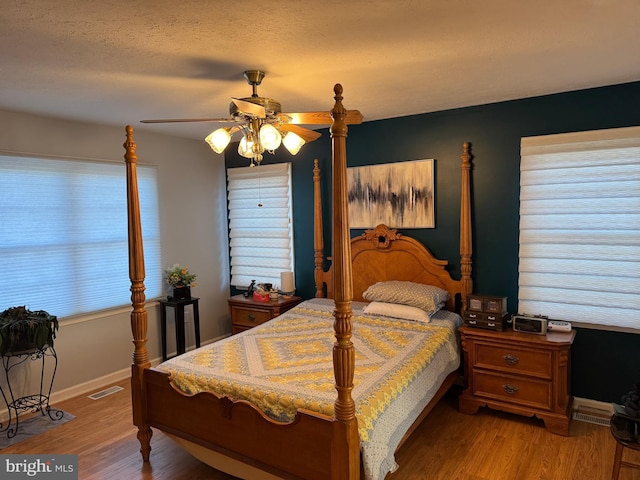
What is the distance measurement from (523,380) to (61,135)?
164 inches

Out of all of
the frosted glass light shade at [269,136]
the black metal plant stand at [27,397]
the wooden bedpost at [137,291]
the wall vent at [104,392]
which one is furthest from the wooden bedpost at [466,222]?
the black metal plant stand at [27,397]

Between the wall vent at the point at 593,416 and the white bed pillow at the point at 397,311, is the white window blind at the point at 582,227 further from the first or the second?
the white bed pillow at the point at 397,311

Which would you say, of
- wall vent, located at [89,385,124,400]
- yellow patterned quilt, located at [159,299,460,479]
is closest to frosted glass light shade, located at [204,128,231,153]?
yellow patterned quilt, located at [159,299,460,479]

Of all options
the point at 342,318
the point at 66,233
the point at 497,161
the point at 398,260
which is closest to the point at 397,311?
the point at 398,260

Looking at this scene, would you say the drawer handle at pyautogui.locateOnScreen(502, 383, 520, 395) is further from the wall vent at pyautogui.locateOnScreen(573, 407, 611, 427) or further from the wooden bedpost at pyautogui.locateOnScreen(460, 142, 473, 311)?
the wooden bedpost at pyautogui.locateOnScreen(460, 142, 473, 311)

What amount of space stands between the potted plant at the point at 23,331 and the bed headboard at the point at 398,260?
88.3 inches

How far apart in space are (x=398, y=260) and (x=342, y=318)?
219cm

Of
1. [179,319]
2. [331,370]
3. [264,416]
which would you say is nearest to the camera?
[264,416]

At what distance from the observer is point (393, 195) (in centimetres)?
405

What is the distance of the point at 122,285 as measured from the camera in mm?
4137

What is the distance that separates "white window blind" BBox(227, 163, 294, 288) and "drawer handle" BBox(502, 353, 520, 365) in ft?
7.91

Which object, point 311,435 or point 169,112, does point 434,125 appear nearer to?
point 169,112

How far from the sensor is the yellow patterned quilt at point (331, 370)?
214 cm

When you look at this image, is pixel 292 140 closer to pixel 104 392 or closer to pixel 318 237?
pixel 318 237
